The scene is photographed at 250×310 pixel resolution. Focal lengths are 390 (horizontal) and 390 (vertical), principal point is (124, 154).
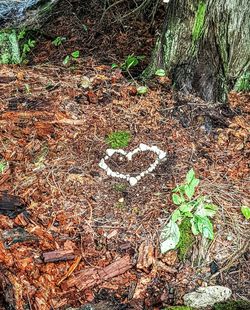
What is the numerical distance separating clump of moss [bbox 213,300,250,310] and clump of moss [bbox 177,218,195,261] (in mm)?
378

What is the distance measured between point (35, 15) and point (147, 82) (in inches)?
85.2

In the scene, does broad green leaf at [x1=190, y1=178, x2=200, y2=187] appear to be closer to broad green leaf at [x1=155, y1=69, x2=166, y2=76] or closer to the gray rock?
the gray rock

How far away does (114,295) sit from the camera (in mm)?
2404

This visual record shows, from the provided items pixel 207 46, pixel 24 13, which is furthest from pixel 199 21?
pixel 24 13

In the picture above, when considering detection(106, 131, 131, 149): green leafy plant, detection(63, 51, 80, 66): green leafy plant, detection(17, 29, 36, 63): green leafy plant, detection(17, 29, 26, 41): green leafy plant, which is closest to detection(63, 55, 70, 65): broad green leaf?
detection(63, 51, 80, 66): green leafy plant

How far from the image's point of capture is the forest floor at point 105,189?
2.43 metres

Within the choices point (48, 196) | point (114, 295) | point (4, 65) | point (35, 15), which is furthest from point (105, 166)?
point (35, 15)

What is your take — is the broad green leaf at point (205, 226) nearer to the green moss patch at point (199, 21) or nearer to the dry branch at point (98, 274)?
the dry branch at point (98, 274)

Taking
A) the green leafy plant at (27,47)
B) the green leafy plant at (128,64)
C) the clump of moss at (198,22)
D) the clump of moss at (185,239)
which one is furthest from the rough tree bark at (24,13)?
the clump of moss at (185,239)

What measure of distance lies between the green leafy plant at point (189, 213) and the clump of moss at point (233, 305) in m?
0.43

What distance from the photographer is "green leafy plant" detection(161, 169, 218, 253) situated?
2.59 meters

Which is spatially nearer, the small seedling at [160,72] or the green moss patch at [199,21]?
the green moss patch at [199,21]

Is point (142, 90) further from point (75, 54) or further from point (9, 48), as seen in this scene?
point (9, 48)

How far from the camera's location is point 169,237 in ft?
8.51
